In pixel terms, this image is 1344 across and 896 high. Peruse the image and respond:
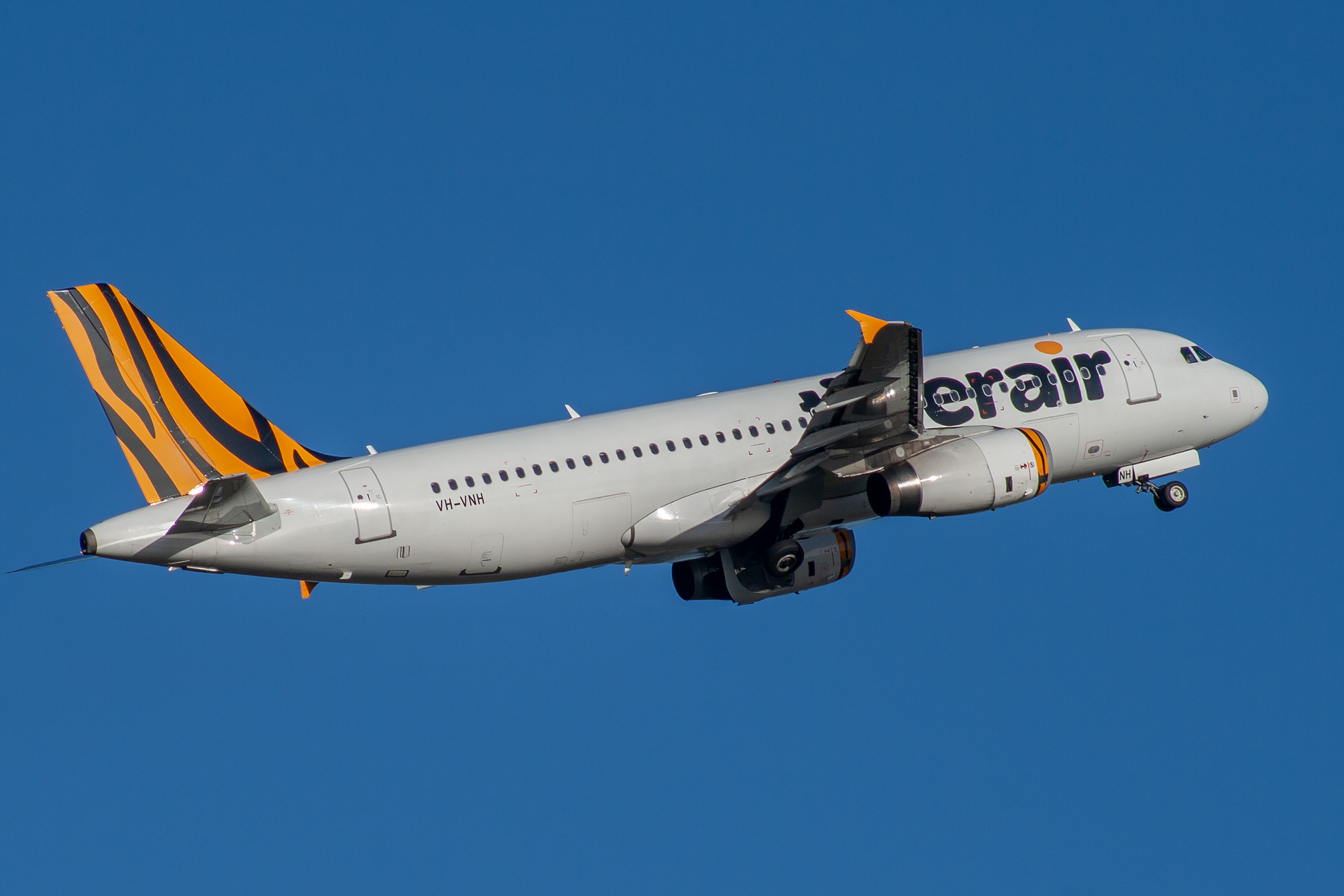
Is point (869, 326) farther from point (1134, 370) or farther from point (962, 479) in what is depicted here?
point (1134, 370)

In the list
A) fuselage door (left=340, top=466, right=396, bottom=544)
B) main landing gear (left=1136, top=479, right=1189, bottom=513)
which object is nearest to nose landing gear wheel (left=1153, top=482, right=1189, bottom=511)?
main landing gear (left=1136, top=479, right=1189, bottom=513)

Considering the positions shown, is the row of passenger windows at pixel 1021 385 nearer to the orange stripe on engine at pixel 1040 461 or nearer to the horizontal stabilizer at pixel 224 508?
the orange stripe on engine at pixel 1040 461

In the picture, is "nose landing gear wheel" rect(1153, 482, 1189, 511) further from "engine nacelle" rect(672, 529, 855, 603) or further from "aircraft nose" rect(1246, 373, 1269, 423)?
"engine nacelle" rect(672, 529, 855, 603)

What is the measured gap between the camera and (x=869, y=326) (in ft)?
101

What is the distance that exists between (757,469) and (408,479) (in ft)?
23.9

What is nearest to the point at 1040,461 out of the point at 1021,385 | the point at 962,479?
the point at 962,479

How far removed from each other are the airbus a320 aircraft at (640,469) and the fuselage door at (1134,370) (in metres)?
0.05

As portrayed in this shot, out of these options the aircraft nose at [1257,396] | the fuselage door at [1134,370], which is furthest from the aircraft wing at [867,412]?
the aircraft nose at [1257,396]

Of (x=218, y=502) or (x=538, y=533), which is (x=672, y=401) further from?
(x=218, y=502)

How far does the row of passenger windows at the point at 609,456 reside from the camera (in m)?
31.7

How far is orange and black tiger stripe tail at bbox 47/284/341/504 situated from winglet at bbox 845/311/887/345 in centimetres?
1053

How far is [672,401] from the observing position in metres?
34.9

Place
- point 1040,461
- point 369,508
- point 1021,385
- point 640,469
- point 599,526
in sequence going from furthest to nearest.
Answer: point 1021,385 → point 1040,461 → point 640,469 → point 599,526 → point 369,508

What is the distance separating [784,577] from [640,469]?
4.66 metres
